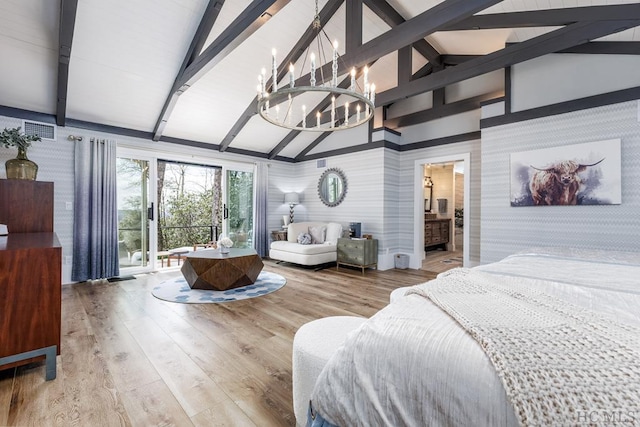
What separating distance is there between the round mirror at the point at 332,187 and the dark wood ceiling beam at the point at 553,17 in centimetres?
342

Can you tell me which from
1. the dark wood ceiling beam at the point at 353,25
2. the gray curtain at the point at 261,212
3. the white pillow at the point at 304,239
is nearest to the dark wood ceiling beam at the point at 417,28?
the dark wood ceiling beam at the point at 353,25

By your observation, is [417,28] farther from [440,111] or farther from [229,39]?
[440,111]

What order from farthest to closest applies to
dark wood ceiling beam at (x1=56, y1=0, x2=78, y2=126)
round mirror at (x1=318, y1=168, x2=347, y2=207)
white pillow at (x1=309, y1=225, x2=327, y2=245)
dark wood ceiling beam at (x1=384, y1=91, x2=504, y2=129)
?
round mirror at (x1=318, y1=168, x2=347, y2=207)
white pillow at (x1=309, y1=225, x2=327, y2=245)
dark wood ceiling beam at (x1=384, y1=91, x2=504, y2=129)
dark wood ceiling beam at (x1=56, y1=0, x2=78, y2=126)

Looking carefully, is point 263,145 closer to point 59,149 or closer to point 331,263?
point 331,263

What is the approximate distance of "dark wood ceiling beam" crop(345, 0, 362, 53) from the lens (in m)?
3.54

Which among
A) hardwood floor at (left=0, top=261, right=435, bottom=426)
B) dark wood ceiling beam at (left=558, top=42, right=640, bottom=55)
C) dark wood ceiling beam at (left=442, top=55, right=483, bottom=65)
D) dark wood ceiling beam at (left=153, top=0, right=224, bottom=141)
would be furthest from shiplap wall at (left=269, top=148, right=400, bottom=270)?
dark wood ceiling beam at (left=153, top=0, right=224, bottom=141)

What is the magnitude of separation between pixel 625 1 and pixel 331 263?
5144 millimetres

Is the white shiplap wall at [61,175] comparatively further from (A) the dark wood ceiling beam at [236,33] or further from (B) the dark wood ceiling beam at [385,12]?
(B) the dark wood ceiling beam at [385,12]

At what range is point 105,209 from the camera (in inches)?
177

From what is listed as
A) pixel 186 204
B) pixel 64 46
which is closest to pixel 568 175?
pixel 64 46

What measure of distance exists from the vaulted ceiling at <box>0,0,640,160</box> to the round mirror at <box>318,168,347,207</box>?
76.0 inches

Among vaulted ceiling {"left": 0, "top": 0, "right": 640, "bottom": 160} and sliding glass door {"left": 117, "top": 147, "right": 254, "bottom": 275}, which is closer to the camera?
vaulted ceiling {"left": 0, "top": 0, "right": 640, "bottom": 160}

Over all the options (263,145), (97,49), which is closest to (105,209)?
(97,49)

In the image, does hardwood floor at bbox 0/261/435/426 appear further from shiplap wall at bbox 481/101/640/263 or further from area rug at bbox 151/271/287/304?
shiplap wall at bbox 481/101/640/263
